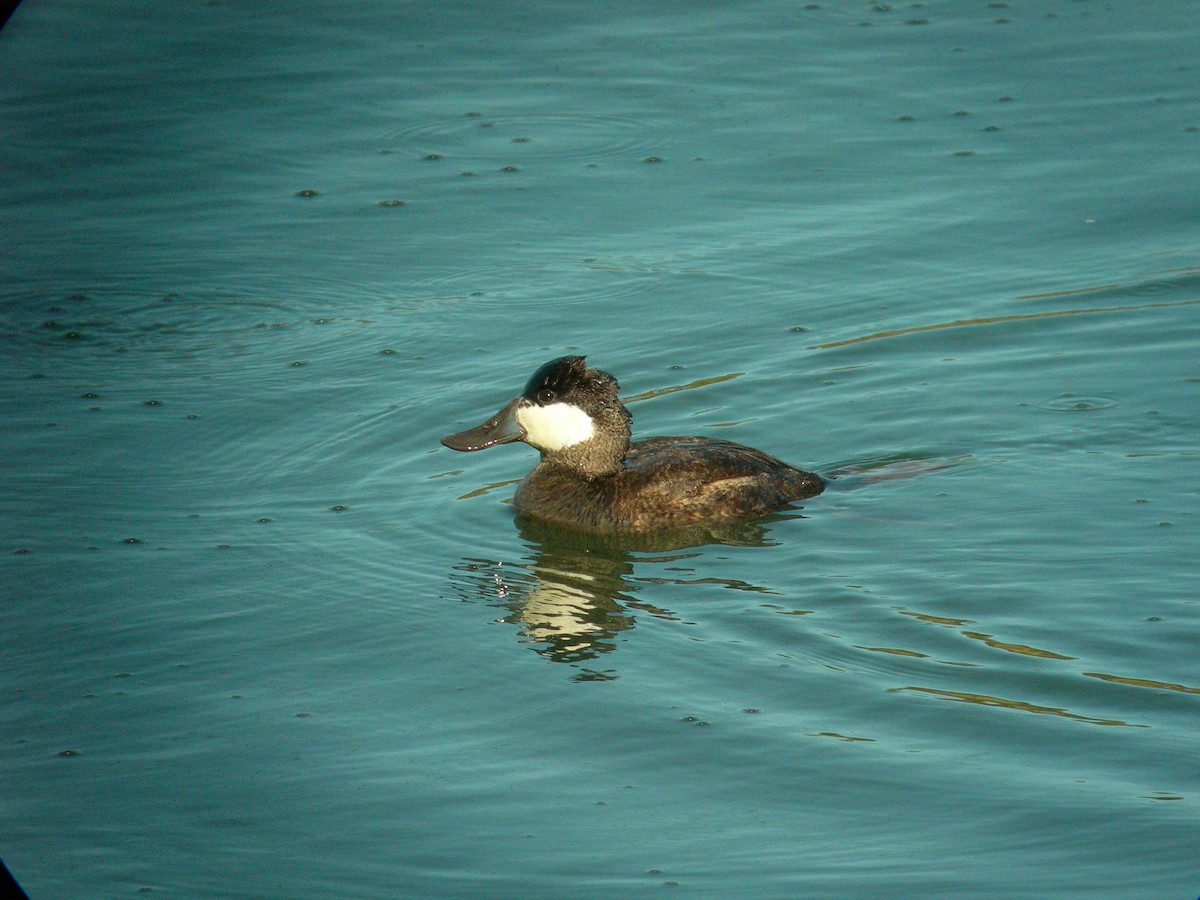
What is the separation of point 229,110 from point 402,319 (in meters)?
4.36

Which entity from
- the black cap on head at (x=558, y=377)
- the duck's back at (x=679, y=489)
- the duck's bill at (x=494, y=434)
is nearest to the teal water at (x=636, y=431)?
the duck's back at (x=679, y=489)

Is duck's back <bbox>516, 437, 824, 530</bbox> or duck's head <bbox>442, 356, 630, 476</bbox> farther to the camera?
duck's head <bbox>442, 356, 630, 476</bbox>

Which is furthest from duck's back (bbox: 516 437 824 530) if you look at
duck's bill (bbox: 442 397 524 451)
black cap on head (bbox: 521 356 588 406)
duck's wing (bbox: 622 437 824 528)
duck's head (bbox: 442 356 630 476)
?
black cap on head (bbox: 521 356 588 406)

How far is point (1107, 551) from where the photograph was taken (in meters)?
7.45

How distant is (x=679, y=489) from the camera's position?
8.12m

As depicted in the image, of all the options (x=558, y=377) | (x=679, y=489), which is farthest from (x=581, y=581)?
(x=558, y=377)

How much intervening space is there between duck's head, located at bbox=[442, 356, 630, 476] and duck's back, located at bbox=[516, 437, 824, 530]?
3.9 inches

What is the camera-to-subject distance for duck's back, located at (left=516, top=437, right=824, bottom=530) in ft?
26.5

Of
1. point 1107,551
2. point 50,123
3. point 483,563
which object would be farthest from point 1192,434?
point 50,123

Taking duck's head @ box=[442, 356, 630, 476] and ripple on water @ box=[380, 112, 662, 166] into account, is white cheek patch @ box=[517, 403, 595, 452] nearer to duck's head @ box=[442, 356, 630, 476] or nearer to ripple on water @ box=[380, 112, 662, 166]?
duck's head @ box=[442, 356, 630, 476]

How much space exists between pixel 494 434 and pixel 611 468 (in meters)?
0.62

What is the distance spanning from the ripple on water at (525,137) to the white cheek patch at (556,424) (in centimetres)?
502

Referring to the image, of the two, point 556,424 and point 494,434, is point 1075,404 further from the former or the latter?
point 494,434

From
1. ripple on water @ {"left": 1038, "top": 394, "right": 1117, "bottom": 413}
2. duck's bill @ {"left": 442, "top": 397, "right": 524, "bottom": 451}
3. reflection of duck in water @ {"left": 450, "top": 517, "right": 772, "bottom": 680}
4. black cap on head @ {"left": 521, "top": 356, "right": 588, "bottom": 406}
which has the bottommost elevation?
reflection of duck in water @ {"left": 450, "top": 517, "right": 772, "bottom": 680}
